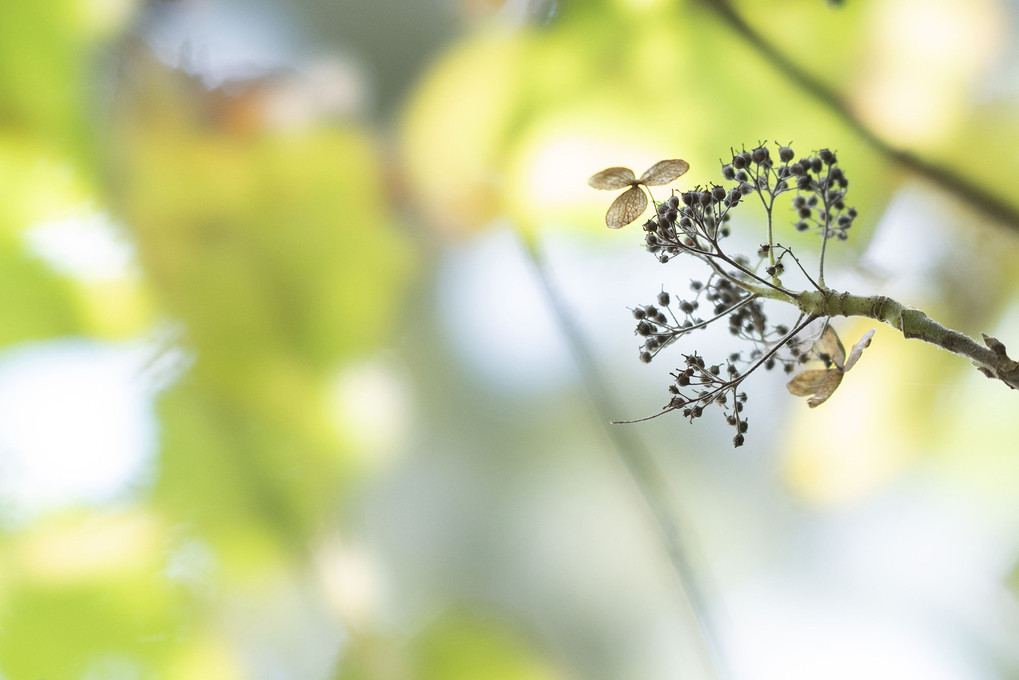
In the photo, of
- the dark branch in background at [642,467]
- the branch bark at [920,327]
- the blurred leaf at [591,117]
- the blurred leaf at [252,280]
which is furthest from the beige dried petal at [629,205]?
the blurred leaf at [252,280]

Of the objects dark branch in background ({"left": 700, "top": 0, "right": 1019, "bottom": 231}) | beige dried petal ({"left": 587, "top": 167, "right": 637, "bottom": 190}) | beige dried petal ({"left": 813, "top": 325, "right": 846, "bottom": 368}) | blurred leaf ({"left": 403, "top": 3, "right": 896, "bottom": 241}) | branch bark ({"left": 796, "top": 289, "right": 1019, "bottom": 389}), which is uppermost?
blurred leaf ({"left": 403, "top": 3, "right": 896, "bottom": 241})

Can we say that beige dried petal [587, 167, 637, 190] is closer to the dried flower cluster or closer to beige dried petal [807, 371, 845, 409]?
the dried flower cluster

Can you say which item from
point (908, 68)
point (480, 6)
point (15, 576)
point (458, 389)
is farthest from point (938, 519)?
point (15, 576)

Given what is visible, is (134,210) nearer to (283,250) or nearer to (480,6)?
(283,250)

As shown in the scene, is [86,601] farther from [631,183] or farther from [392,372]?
[631,183]

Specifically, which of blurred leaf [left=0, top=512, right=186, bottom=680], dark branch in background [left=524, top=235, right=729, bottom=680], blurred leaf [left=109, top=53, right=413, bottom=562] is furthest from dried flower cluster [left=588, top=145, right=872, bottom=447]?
blurred leaf [left=0, top=512, right=186, bottom=680]

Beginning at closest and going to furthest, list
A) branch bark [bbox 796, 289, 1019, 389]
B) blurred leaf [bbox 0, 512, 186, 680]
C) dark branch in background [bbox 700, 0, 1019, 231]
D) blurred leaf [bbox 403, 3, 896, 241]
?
branch bark [bbox 796, 289, 1019, 389], dark branch in background [bbox 700, 0, 1019, 231], blurred leaf [bbox 403, 3, 896, 241], blurred leaf [bbox 0, 512, 186, 680]
